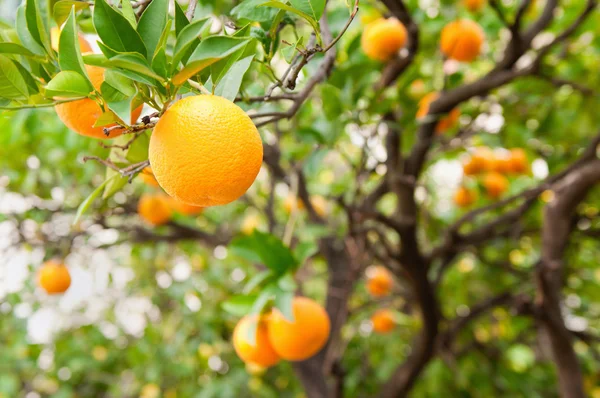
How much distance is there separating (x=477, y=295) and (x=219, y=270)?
1.78 metres

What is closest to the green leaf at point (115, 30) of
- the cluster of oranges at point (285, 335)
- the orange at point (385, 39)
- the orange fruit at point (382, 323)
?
the cluster of oranges at point (285, 335)

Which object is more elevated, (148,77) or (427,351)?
(148,77)

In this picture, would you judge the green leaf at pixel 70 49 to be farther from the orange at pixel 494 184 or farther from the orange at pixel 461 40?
the orange at pixel 494 184

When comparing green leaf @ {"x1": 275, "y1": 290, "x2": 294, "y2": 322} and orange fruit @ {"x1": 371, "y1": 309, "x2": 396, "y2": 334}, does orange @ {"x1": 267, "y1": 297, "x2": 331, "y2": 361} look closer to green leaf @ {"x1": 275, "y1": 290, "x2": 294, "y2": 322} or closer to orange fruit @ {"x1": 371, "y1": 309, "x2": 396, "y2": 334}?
green leaf @ {"x1": 275, "y1": 290, "x2": 294, "y2": 322}

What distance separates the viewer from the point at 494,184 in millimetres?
2395

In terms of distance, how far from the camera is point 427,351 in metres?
2.13

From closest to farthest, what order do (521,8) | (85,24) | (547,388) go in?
1. (85,24)
2. (521,8)
3. (547,388)

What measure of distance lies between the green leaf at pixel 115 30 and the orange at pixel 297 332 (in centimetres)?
77

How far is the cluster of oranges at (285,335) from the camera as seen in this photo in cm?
118

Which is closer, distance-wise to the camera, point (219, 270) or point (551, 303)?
point (551, 303)

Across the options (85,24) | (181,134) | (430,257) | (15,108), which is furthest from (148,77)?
(430,257)

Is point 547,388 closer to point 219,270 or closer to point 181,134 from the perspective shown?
point 219,270

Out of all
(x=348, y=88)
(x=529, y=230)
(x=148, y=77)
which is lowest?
(x=529, y=230)

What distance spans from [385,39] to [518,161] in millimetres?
1335
